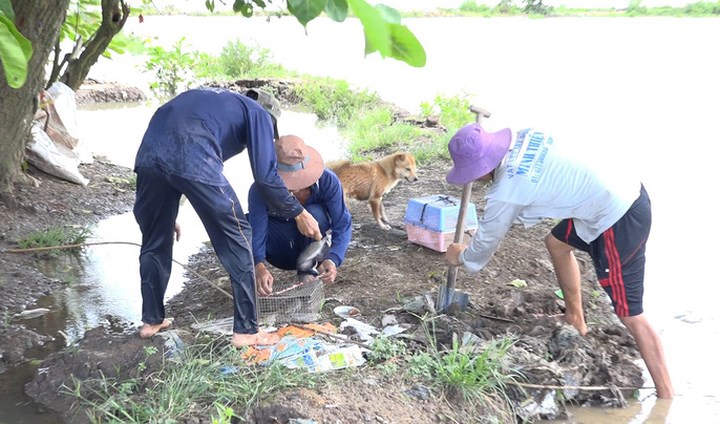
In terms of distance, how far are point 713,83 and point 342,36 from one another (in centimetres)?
1821

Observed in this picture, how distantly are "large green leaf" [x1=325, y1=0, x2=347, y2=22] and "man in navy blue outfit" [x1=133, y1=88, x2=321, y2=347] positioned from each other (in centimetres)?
211

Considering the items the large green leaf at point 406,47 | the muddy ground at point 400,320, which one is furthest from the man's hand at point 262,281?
the large green leaf at point 406,47

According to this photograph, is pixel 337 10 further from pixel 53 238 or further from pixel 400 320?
Result: pixel 53 238

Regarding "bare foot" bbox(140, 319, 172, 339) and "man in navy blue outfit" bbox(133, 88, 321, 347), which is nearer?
"man in navy blue outfit" bbox(133, 88, 321, 347)

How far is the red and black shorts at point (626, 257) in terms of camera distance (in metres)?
3.75

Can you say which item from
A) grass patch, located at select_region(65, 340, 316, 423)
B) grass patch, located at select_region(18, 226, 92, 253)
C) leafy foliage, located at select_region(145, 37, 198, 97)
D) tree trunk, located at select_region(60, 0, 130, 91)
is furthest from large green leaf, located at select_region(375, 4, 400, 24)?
leafy foliage, located at select_region(145, 37, 198, 97)

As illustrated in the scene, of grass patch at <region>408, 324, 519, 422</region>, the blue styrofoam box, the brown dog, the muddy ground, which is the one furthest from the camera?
the brown dog

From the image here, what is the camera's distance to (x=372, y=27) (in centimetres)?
109

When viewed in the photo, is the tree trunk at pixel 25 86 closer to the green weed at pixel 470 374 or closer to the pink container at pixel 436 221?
the pink container at pixel 436 221

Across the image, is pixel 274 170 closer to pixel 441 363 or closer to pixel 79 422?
pixel 441 363

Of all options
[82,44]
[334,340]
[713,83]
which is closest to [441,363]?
[334,340]

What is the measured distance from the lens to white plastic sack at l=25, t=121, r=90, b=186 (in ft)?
25.4

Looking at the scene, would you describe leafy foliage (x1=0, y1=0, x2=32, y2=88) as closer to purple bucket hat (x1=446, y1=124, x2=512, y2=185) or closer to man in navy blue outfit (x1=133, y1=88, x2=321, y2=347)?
man in navy blue outfit (x1=133, y1=88, x2=321, y2=347)

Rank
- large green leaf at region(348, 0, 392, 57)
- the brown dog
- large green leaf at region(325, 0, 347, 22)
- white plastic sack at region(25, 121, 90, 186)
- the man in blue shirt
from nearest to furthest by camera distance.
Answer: large green leaf at region(348, 0, 392, 57) → large green leaf at region(325, 0, 347, 22) → the man in blue shirt → the brown dog → white plastic sack at region(25, 121, 90, 186)
